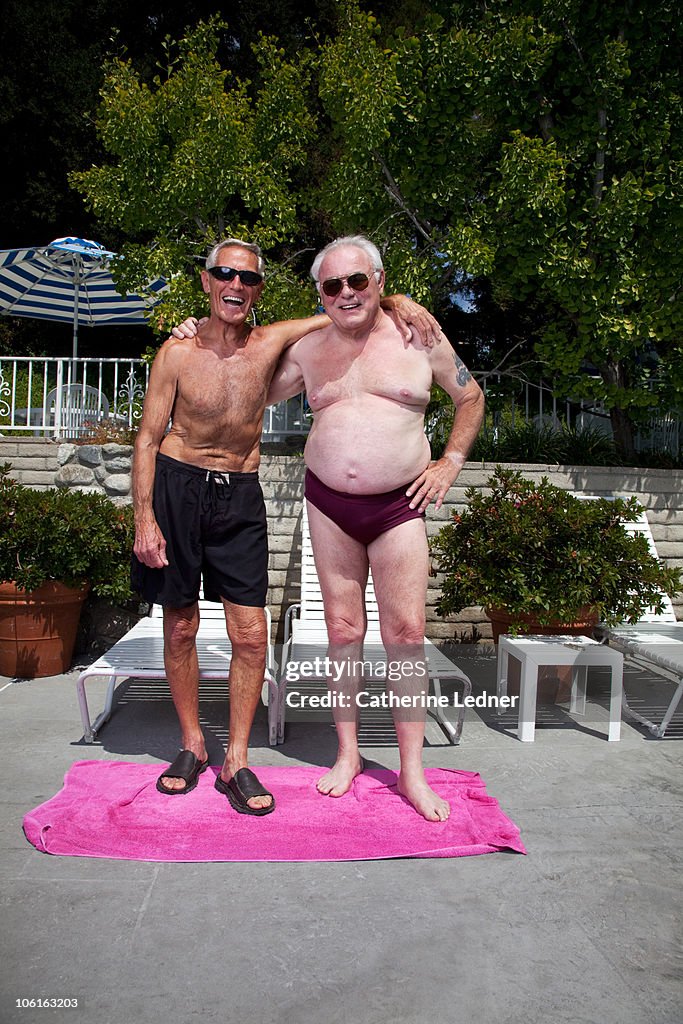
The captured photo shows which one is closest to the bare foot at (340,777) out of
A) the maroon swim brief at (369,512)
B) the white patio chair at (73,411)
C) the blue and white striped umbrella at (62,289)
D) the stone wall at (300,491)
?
the maroon swim brief at (369,512)

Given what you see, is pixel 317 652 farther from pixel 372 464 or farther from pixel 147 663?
pixel 372 464

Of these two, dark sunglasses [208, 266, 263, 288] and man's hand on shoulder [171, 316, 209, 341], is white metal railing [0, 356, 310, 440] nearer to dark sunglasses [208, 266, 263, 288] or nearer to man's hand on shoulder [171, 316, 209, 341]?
man's hand on shoulder [171, 316, 209, 341]

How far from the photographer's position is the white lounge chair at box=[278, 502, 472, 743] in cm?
378

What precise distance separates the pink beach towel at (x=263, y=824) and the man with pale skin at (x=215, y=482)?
6.2 inches

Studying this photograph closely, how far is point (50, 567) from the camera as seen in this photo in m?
4.61

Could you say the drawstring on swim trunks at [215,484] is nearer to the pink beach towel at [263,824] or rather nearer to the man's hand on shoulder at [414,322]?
the man's hand on shoulder at [414,322]

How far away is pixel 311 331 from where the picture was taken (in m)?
3.18

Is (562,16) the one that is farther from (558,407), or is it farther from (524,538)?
(524,538)

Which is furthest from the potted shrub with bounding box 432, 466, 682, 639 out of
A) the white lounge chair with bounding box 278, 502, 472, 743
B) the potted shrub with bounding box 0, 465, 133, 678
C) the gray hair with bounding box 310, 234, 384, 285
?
the potted shrub with bounding box 0, 465, 133, 678

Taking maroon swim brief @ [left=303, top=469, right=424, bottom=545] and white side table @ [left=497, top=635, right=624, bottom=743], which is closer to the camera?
maroon swim brief @ [left=303, top=469, right=424, bottom=545]

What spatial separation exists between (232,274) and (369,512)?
1.03m

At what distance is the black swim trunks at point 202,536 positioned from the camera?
309cm

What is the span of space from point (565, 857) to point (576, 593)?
181cm

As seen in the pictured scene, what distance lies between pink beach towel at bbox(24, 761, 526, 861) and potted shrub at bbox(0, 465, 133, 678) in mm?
1635
